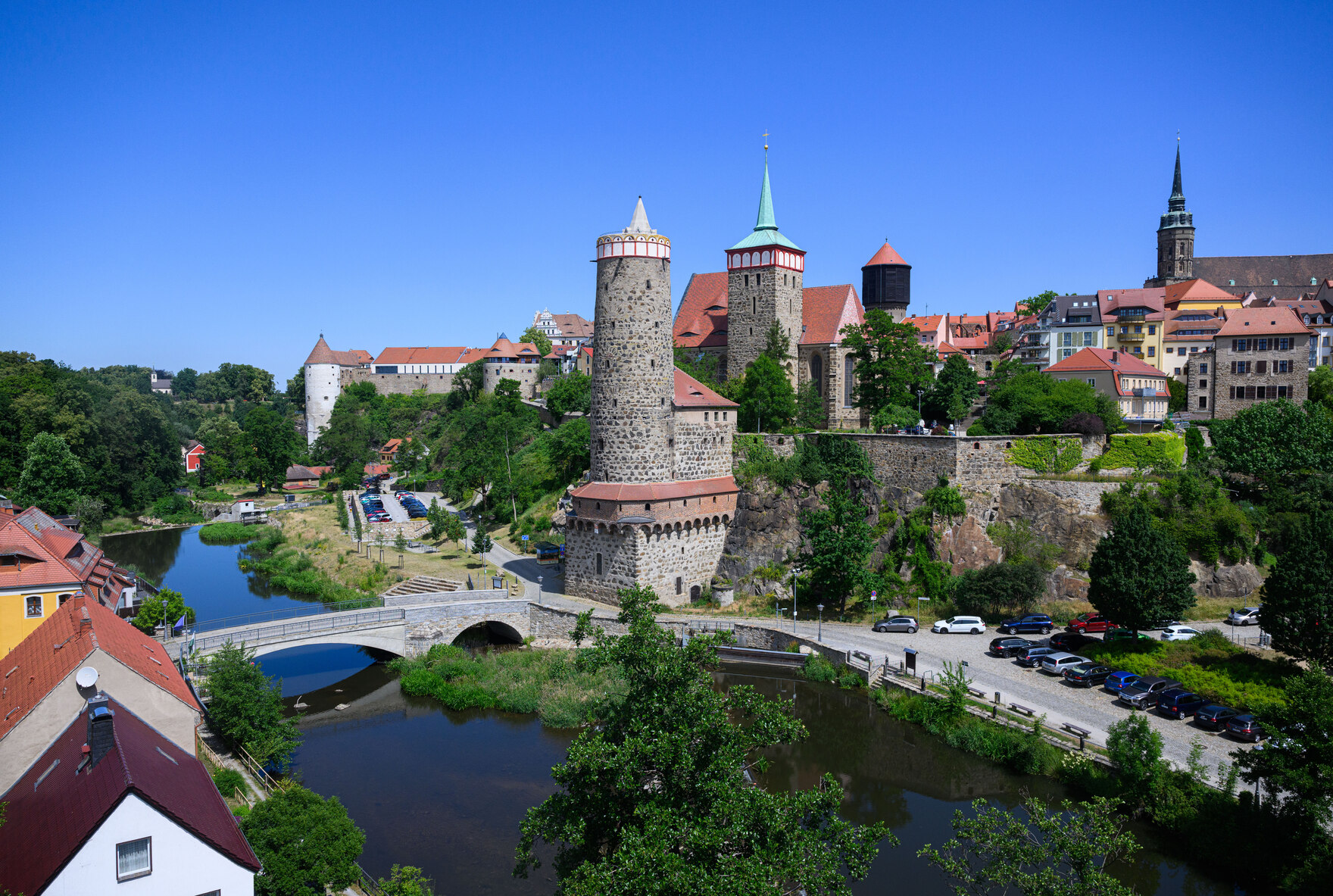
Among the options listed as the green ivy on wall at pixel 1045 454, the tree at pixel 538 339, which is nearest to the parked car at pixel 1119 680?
the green ivy on wall at pixel 1045 454

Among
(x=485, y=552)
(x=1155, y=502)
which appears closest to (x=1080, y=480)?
(x=1155, y=502)

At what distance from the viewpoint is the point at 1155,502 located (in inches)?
1356

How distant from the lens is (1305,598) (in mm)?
23609

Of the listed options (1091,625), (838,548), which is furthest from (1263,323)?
(838,548)

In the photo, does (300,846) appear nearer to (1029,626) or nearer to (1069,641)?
(1069,641)

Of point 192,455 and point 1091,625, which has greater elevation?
point 192,455

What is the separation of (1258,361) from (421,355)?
3589 inches

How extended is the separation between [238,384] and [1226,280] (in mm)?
142867

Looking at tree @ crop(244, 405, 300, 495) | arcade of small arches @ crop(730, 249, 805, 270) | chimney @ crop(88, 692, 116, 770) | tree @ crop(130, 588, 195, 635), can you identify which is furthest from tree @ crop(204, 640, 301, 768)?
tree @ crop(244, 405, 300, 495)

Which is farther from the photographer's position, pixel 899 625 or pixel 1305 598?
pixel 899 625

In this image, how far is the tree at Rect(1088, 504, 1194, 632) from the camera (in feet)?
90.3

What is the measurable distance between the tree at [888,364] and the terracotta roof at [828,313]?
149 inches

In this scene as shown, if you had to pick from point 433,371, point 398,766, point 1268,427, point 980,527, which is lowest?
point 398,766

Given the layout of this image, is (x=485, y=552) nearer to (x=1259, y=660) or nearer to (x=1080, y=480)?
(x=1080, y=480)
